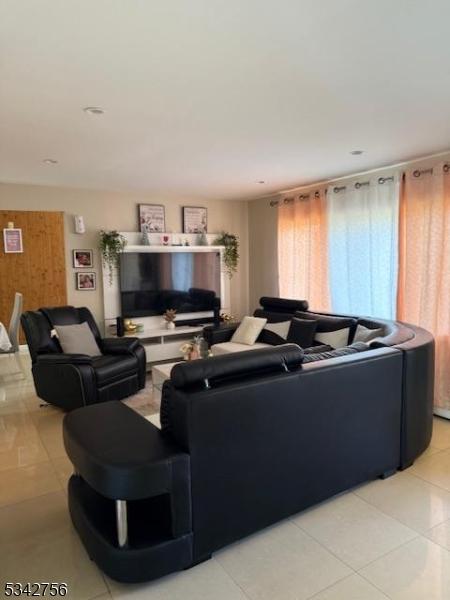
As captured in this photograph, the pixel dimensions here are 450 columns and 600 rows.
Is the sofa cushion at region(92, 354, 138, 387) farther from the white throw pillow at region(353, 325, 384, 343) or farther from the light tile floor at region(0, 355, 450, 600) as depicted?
the white throw pillow at region(353, 325, 384, 343)

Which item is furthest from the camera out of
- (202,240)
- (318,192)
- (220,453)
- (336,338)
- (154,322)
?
(202,240)

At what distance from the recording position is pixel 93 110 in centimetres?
263

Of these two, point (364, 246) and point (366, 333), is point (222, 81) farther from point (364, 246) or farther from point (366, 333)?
point (364, 246)

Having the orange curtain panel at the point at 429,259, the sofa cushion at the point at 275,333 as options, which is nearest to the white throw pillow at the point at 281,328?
the sofa cushion at the point at 275,333

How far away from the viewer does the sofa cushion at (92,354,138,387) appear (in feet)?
12.8

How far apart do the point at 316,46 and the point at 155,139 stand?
5.53ft

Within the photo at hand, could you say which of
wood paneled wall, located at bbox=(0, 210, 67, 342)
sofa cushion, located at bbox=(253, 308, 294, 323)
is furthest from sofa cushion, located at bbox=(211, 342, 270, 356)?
wood paneled wall, located at bbox=(0, 210, 67, 342)

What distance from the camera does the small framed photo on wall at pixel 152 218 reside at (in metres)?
5.92

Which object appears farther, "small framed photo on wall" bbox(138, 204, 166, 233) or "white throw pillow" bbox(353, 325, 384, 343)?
"small framed photo on wall" bbox(138, 204, 166, 233)

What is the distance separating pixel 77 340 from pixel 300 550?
3046 mm

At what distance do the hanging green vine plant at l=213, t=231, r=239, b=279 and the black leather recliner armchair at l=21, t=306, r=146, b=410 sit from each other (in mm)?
2424

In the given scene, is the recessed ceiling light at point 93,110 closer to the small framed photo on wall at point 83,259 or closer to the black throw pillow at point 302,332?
the black throw pillow at point 302,332

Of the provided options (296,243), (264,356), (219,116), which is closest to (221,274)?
(296,243)

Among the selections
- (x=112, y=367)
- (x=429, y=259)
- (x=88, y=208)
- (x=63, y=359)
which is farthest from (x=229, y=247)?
(x=63, y=359)
